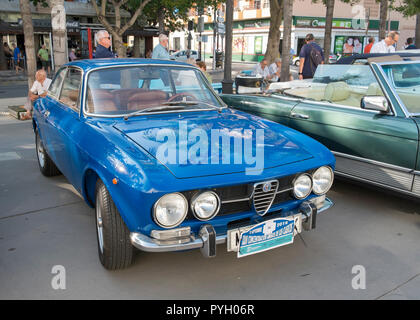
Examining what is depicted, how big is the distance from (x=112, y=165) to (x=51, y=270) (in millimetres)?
1080

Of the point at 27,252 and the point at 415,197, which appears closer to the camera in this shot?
the point at 27,252

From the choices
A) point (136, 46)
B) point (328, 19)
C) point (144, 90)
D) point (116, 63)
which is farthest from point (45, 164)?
point (136, 46)

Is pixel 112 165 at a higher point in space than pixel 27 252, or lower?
higher

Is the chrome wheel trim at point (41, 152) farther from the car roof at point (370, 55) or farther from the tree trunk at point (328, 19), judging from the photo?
the tree trunk at point (328, 19)

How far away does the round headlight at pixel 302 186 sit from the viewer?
10.1ft

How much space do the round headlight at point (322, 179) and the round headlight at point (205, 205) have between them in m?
0.96

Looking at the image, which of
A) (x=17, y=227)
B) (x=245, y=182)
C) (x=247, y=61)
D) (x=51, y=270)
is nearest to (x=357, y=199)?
(x=245, y=182)

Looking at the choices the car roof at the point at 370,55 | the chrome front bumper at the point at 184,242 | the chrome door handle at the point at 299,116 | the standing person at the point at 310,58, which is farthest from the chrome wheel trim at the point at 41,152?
the standing person at the point at 310,58

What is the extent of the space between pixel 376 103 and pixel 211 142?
206 centimetres

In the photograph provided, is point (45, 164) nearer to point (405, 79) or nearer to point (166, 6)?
point (405, 79)

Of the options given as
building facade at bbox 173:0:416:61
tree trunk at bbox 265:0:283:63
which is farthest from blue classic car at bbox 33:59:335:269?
building facade at bbox 173:0:416:61

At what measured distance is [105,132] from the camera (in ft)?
10.6

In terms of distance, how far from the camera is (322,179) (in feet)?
10.7

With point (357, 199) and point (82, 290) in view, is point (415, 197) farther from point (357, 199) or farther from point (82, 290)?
point (82, 290)
